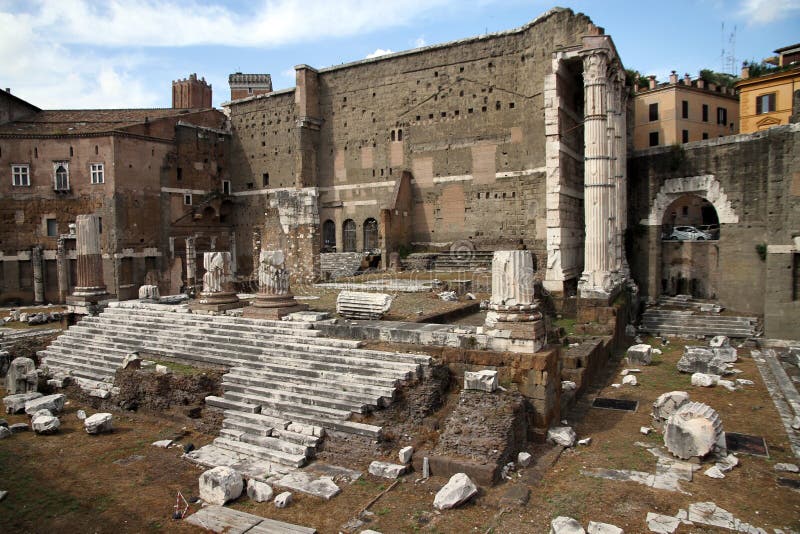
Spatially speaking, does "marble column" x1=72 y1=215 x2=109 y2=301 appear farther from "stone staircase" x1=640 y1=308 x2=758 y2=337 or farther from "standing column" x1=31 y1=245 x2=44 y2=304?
"stone staircase" x1=640 y1=308 x2=758 y2=337

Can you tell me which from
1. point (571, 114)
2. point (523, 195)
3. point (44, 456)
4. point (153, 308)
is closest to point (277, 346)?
point (44, 456)

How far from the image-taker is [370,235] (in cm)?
2777

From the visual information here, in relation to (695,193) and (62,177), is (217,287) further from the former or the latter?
Result: (62,177)

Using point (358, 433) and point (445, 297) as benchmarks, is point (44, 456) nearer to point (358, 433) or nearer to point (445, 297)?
point (358, 433)

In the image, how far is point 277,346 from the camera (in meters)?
10.6

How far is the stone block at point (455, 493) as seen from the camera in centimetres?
637

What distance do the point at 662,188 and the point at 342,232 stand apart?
15.2 m

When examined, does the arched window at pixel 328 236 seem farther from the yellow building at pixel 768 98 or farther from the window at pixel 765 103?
the window at pixel 765 103

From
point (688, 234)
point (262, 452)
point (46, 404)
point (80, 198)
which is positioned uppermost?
point (80, 198)

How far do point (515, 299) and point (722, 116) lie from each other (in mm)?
32113

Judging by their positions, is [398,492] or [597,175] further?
[597,175]

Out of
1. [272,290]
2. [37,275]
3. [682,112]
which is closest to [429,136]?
[272,290]

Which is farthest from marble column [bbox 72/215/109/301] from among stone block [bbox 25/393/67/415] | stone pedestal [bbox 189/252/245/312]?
stone block [bbox 25/393/67/415]

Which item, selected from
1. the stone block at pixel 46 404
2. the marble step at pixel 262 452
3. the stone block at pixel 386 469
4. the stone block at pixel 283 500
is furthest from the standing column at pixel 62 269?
the stone block at pixel 386 469
